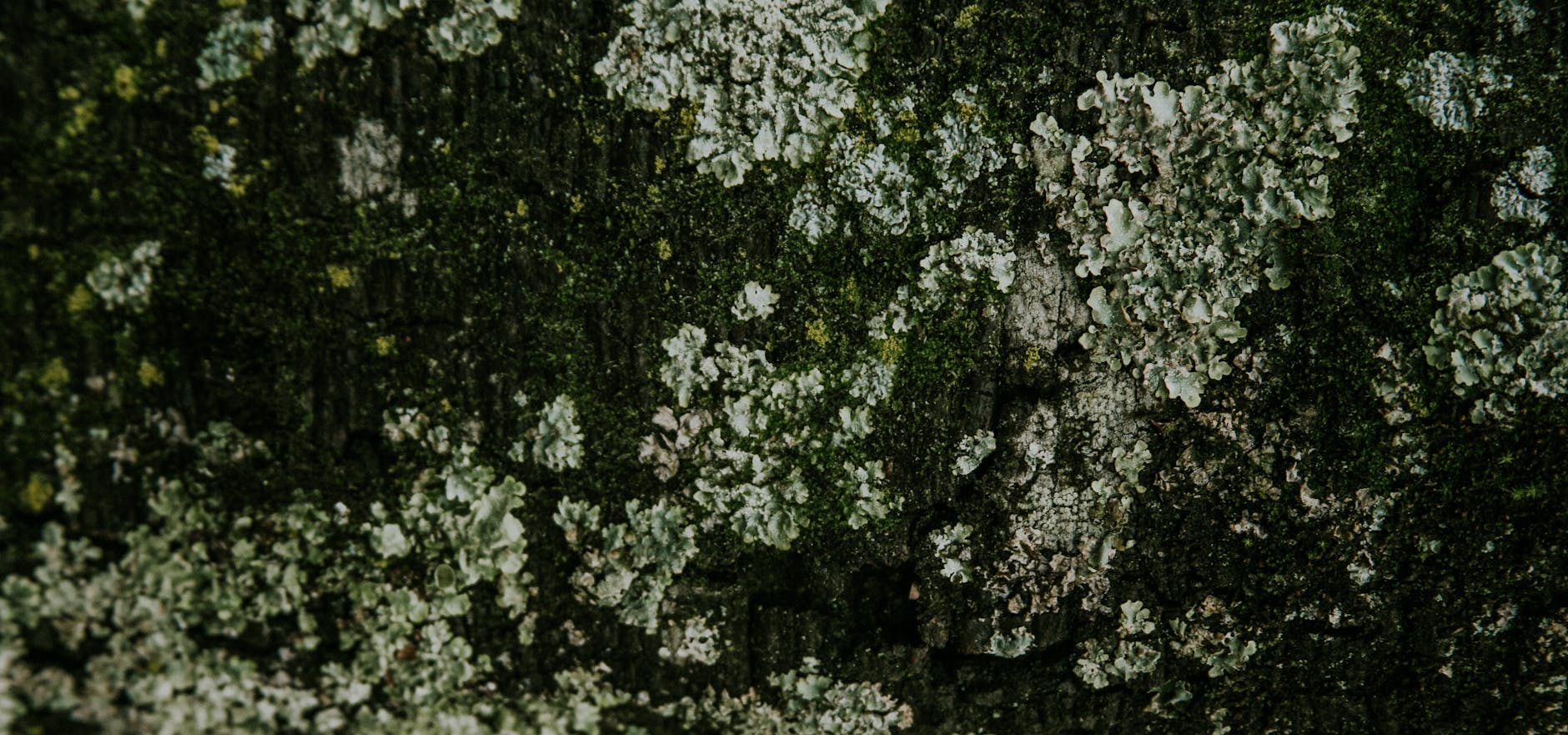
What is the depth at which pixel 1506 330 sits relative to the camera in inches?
78.2

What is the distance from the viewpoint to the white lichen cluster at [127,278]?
183 centimetres

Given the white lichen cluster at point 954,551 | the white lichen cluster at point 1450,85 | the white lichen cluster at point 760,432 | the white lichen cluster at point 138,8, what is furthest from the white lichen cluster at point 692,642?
the white lichen cluster at point 1450,85

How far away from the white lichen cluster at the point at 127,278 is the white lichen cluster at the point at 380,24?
0.56 metres

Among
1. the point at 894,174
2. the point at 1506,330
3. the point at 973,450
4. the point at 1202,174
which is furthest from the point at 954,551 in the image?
the point at 1506,330

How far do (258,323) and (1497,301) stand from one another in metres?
3.03

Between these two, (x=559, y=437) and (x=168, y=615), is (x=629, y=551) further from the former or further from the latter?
(x=168, y=615)

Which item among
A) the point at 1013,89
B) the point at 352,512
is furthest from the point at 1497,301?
the point at 352,512

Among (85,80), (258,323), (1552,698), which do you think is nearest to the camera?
(85,80)

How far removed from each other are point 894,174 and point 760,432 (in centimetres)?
72

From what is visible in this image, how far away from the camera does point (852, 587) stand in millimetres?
2090

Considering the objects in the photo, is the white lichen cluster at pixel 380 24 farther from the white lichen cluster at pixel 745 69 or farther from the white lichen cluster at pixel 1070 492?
the white lichen cluster at pixel 1070 492

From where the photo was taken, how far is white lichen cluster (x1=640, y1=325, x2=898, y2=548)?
1.98 meters

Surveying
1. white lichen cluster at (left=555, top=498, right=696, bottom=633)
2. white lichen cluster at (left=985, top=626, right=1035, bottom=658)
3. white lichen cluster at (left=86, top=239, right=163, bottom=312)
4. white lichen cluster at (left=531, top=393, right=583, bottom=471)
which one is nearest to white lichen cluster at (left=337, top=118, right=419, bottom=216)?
white lichen cluster at (left=86, top=239, right=163, bottom=312)

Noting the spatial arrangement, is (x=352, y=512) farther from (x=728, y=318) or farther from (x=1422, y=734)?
(x=1422, y=734)
